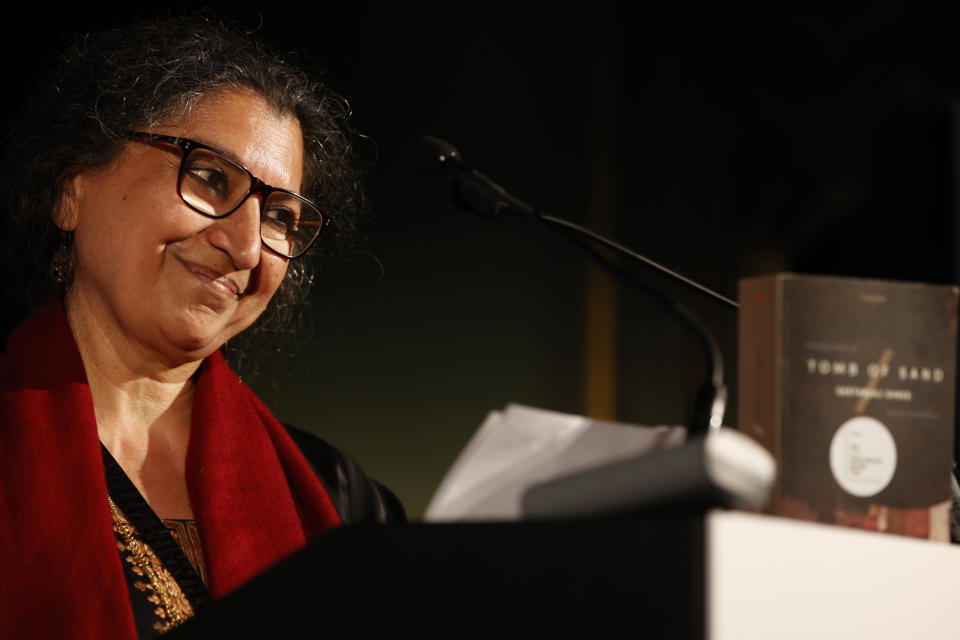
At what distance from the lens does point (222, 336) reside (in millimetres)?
1565

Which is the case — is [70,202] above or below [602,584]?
above

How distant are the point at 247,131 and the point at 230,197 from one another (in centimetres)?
14

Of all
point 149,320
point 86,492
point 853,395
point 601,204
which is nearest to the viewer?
point 853,395

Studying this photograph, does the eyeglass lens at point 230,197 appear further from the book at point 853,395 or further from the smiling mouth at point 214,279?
the book at point 853,395

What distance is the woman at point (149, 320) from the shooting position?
1.31 m

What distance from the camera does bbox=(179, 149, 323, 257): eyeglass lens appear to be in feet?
4.82

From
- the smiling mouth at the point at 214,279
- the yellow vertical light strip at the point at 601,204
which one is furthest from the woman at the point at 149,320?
the yellow vertical light strip at the point at 601,204

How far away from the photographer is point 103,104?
1.57 meters

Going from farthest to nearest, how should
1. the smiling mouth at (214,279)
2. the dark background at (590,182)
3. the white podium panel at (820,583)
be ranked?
the dark background at (590,182), the smiling mouth at (214,279), the white podium panel at (820,583)

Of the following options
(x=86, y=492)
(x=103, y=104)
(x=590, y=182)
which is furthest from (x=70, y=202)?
(x=590, y=182)

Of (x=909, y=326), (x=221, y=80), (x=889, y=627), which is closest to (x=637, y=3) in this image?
(x=221, y=80)

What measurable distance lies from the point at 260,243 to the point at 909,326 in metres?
1.06

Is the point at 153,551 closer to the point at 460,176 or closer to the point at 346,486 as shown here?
the point at 346,486

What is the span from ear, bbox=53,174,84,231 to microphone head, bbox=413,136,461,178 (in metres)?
0.73
